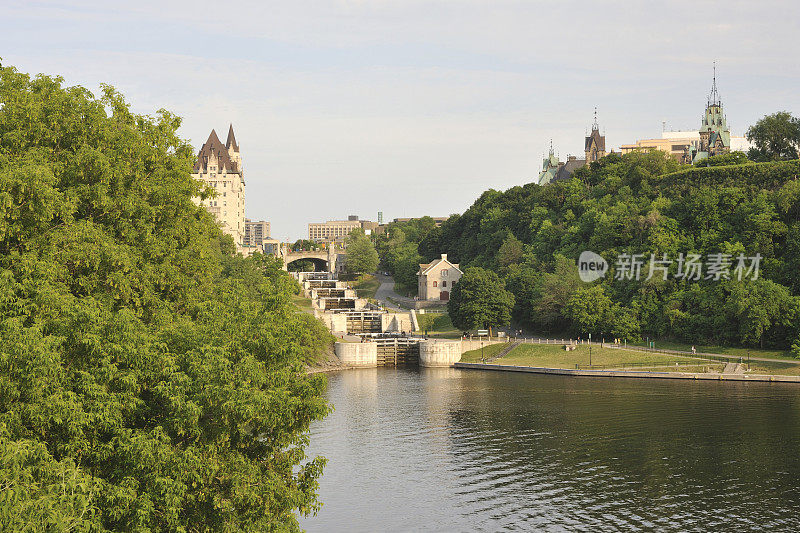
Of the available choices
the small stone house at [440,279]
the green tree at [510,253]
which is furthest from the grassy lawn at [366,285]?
the green tree at [510,253]

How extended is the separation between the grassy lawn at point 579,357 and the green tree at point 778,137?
160ft

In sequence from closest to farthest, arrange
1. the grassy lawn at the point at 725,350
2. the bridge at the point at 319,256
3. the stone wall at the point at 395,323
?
the grassy lawn at the point at 725,350 → the stone wall at the point at 395,323 → the bridge at the point at 319,256

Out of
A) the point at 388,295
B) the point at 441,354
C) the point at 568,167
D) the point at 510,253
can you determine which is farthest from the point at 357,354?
the point at 568,167

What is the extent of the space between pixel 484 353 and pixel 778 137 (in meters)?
57.6

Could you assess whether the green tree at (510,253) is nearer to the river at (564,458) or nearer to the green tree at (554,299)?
the green tree at (554,299)

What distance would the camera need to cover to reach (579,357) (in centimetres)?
9206

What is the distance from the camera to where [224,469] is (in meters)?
24.8

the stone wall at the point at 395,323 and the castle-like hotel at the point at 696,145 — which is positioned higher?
the castle-like hotel at the point at 696,145

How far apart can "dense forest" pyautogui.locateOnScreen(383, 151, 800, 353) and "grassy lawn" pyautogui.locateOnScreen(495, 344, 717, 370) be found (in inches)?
Result: 221

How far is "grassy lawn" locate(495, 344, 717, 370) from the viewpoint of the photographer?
87.0 metres

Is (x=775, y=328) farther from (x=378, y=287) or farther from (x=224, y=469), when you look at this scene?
(x=378, y=287)

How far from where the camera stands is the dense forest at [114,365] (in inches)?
833
